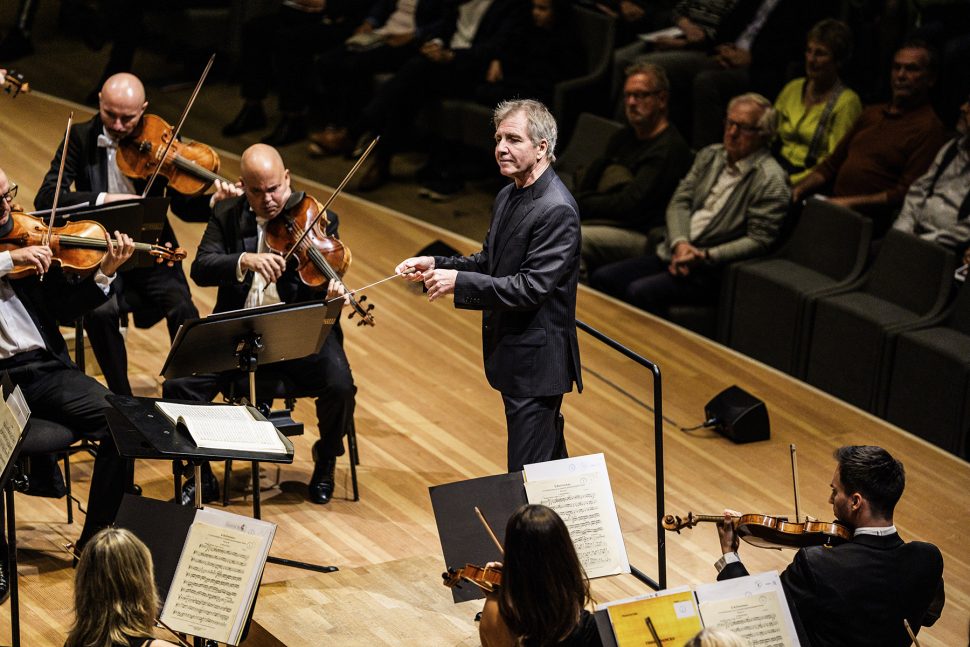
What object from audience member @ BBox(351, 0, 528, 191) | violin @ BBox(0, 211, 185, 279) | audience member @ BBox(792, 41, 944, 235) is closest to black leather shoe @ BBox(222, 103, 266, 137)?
audience member @ BBox(351, 0, 528, 191)

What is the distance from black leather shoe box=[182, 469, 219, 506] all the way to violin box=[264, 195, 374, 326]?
0.75 metres

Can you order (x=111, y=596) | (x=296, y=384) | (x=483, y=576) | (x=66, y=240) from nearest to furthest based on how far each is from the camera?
1. (x=111, y=596)
2. (x=483, y=576)
3. (x=66, y=240)
4. (x=296, y=384)

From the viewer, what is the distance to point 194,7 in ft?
28.2

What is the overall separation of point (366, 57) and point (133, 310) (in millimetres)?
3471

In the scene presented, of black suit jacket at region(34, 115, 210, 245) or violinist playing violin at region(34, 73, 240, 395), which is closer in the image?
violinist playing violin at region(34, 73, 240, 395)

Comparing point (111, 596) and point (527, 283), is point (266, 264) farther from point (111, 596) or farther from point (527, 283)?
point (111, 596)

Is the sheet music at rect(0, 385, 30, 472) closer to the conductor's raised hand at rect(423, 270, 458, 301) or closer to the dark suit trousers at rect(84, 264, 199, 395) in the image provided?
the conductor's raised hand at rect(423, 270, 458, 301)

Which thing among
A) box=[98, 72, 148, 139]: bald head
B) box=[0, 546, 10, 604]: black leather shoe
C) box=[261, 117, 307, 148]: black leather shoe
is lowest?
box=[0, 546, 10, 604]: black leather shoe

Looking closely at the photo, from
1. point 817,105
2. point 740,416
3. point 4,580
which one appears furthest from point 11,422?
point 817,105

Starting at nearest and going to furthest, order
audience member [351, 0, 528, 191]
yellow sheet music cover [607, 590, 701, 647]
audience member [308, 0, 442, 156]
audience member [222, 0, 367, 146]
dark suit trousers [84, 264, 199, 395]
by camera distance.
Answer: yellow sheet music cover [607, 590, 701, 647] → dark suit trousers [84, 264, 199, 395] → audience member [351, 0, 528, 191] → audience member [308, 0, 442, 156] → audience member [222, 0, 367, 146]

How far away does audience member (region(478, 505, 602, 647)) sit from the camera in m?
Result: 2.65

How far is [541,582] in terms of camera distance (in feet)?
8.77

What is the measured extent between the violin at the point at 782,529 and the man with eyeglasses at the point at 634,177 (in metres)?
3.18

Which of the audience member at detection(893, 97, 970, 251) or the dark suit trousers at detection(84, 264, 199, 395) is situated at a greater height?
the audience member at detection(893, 97, 970, 251)
